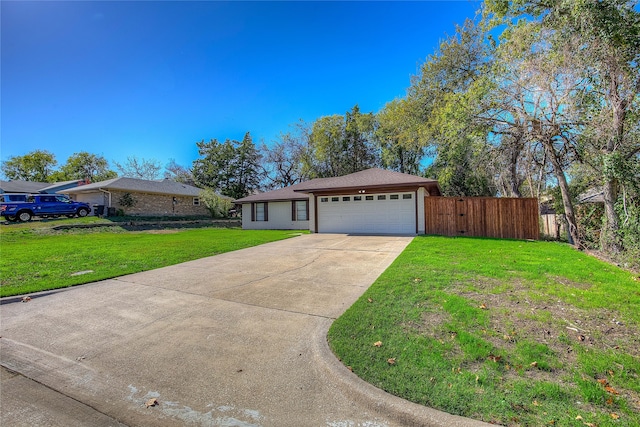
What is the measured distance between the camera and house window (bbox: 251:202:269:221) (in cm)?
2130

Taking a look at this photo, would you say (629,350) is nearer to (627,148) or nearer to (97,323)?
(97,323)

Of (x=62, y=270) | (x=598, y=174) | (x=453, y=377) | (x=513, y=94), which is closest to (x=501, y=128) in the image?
(x=513, y=94)

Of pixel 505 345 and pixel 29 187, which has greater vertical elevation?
pixel 29 187

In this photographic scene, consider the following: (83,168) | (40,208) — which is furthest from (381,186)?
(83,168)

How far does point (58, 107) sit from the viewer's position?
532 inches

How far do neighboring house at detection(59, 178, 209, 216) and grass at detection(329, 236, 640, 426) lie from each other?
910 inches

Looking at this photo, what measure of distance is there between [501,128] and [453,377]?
1278 centimetres

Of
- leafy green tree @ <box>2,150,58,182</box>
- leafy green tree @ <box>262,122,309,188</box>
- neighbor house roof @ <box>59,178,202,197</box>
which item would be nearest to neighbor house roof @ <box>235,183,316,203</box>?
neighbor house roof @ <box>59,178,202,197</box>

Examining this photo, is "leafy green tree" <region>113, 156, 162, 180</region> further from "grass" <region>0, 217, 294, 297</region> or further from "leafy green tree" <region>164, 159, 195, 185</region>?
"grass" <region>0, 217, 294, 297</region>

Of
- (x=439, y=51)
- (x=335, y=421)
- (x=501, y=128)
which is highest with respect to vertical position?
(x=439, y=51)

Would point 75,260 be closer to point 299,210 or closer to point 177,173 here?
point 299,210

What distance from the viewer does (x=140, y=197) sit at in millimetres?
23141

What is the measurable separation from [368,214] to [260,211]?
9684 millimetres

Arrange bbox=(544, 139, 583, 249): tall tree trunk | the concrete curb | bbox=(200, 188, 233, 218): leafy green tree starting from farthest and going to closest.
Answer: bbox=(200, 188, 233, 218): leafy green tree → bbox=(544, 139, 583, 249): tall tree trunk → the concrete curb
